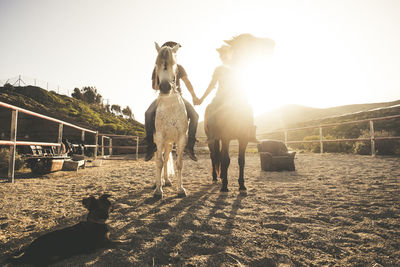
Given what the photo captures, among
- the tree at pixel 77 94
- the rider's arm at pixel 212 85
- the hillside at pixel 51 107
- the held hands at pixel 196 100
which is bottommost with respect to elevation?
the held hands at pixel 196 100

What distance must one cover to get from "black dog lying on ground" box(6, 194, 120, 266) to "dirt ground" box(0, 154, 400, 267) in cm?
7

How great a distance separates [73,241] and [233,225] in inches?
57.2

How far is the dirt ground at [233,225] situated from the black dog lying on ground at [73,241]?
0.07 metres

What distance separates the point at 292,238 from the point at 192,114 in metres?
2.63

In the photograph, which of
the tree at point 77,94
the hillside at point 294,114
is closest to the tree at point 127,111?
the tree at point 77,94

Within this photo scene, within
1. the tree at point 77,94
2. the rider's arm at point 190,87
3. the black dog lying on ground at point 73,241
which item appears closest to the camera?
the black dog lying on ground at point 73,241

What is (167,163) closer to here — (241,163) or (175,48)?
(241,163)

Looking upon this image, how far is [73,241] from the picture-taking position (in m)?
1.51

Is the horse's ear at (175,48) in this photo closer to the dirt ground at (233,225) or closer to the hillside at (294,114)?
the dirt ground at (233,225)

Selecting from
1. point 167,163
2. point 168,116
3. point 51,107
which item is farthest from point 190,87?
point 51,107

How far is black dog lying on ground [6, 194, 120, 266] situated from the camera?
1358 millimetres

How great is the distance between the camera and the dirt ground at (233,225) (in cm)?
148

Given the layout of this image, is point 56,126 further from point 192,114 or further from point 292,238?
point 292,238

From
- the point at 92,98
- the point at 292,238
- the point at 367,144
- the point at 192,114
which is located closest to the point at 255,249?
the point at 292,238
